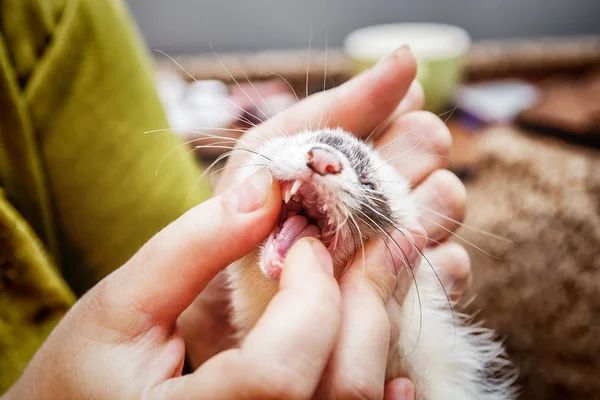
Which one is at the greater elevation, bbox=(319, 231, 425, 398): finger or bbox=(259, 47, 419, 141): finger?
bbox=(259, 47, 419, 141): finger

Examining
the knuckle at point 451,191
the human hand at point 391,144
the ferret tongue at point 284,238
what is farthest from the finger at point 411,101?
the ferret tongue at point 284,238

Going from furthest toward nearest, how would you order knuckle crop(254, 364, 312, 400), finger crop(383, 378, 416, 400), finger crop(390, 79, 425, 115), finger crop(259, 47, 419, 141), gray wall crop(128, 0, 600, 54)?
gray wall crop(128, 0, 600, 54), finger crop(390, 79, 425, 115), finger crop(259, 47, 419, 141), finger crop(383, 378, 416, 400), knuckle crop(254, 364, 312, 400)

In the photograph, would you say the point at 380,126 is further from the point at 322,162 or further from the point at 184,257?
the point at 184,257

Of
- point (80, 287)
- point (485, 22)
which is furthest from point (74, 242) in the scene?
point (485, 22)

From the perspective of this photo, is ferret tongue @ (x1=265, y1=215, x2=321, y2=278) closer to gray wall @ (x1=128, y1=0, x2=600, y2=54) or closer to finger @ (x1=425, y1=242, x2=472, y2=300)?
finger @ (x1=425, y1=242, x2=472, y2=300)

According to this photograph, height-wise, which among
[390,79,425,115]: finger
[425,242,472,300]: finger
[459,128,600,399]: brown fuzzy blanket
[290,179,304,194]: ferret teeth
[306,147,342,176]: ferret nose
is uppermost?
[306,147,342,176]: ferret nose

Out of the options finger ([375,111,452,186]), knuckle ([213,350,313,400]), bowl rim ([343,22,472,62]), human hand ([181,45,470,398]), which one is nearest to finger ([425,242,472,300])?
human hand ([181,45,470,398])

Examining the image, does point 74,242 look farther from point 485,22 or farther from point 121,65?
point 485,22
